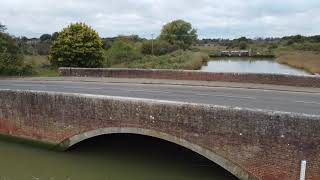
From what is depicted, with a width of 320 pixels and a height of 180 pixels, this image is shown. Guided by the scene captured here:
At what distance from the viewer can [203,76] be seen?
2623 centimetres

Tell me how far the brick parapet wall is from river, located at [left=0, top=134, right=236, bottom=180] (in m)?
7.31

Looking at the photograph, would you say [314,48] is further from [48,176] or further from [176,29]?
[48,176]

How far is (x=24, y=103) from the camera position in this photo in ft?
64.6

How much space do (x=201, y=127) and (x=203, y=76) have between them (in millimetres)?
12213

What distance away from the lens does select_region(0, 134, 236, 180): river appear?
1602 cm

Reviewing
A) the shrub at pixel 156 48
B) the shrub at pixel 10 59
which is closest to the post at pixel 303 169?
the shrub at pixel 10 59

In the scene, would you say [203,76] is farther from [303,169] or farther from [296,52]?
[296,52]

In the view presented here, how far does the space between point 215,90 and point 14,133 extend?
10.1m

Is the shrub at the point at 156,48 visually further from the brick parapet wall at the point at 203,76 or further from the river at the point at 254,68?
the brick parapet wall at the point at 203,76

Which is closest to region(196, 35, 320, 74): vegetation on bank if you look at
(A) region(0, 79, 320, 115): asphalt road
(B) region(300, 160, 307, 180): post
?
(A) region(0, 79, 320, 115): asphalt road

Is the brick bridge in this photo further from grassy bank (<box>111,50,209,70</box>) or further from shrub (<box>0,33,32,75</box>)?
grassy bank (<box>111,50,209,70</box>)

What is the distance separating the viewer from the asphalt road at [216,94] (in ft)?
59.6

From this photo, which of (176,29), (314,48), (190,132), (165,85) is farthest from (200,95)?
(314,48)

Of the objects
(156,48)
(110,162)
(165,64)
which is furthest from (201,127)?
(156,48)
